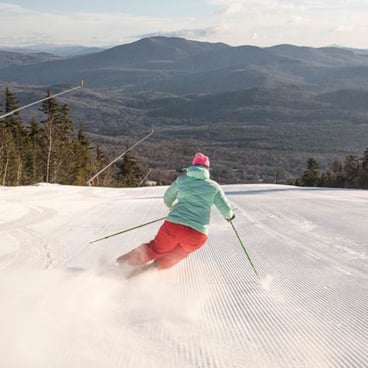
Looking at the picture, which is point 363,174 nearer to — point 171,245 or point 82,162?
point 82,162

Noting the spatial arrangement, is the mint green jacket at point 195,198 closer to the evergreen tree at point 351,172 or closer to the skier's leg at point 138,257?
the skier's leg at point 138,257

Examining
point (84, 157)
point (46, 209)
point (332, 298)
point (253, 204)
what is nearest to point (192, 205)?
point (332, 298)

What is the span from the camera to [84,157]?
58.1m

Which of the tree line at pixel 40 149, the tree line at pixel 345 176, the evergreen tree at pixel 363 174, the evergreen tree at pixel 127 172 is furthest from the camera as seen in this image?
the evergreen tree at pixel 127 172

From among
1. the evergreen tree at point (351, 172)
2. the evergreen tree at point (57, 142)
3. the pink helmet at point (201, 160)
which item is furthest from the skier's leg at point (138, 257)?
the evergreen tree at point (351, 172)

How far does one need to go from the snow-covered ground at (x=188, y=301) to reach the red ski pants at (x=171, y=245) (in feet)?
0.60

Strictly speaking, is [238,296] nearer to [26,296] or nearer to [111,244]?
[26,296]

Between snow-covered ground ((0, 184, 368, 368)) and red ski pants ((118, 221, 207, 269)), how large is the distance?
181mm

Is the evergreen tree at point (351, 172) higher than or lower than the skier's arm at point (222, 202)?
lower

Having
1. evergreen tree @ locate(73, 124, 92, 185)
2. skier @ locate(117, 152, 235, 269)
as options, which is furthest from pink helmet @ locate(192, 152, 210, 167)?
evergreen tree @ locate(73, 124, 92, 185)

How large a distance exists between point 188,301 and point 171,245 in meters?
1.11

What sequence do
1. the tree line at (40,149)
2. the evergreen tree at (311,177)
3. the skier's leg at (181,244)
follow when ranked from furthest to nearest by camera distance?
the evergreen tree at (311,177)
the tree line at (40,149)
the skier's leg at (181,244)

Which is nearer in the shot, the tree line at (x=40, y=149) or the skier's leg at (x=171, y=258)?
the skier's leg at (x=171, y=258)

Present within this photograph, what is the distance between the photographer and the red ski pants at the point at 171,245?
20.4ft
